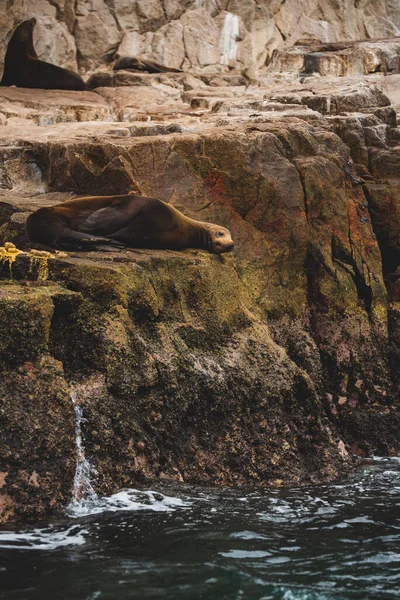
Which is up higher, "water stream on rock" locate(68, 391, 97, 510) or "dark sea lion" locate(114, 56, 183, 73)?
"dark sea lion" locate(114, 56, 183, 73)

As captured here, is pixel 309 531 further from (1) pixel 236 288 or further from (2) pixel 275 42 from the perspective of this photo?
(2) pixel 275 42

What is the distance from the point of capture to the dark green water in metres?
5.45

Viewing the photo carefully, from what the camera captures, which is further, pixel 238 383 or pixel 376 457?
pixel 376 457

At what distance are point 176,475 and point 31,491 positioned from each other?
5.52 feet

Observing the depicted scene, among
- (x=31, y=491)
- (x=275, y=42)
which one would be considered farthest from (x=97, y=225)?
(x=275, y=42)

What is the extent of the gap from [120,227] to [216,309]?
5.02 feet

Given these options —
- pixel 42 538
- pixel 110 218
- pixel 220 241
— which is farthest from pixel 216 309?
pixel 42 538

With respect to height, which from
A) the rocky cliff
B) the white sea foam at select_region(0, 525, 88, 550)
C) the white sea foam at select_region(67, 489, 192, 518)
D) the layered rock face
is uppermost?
the layered rock face

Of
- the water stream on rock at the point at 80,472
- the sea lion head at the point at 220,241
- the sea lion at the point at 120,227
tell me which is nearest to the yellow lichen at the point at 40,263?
the sea lion at the point at 120,227

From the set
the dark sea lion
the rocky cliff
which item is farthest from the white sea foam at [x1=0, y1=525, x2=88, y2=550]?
the dark sea lion

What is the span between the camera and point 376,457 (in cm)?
1036

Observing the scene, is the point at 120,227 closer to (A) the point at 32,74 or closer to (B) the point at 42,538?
(B) the point at 42,538

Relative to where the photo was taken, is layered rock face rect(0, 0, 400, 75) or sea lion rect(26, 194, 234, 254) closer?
sea lion rect(26, 194, 234, 254)

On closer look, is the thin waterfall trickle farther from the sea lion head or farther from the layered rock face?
the layered rock face
